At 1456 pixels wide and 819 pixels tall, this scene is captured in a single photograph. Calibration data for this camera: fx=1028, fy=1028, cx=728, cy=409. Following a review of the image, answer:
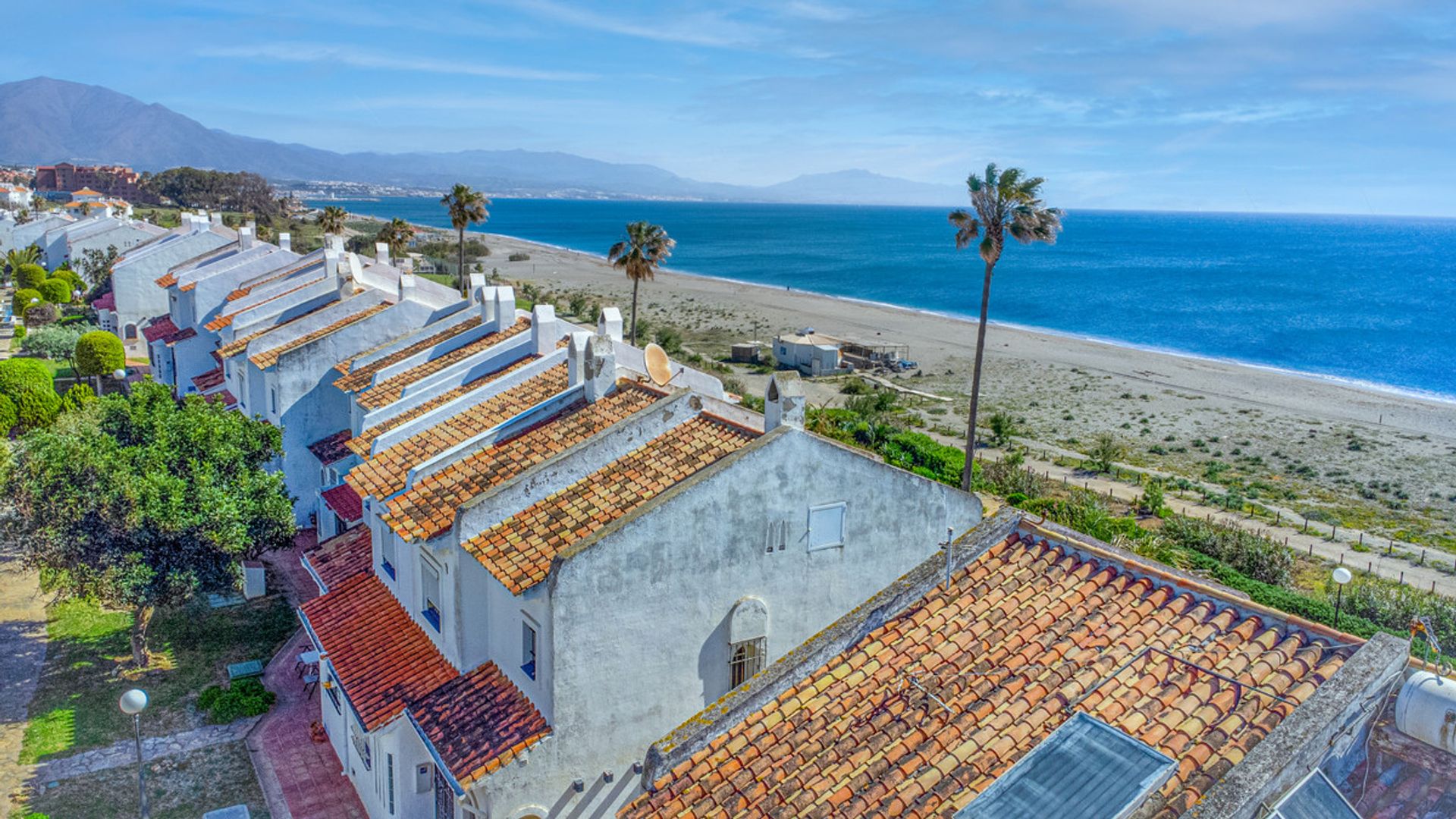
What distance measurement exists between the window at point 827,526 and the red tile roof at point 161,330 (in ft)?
120

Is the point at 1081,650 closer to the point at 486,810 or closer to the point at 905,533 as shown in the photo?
the point at 905,533

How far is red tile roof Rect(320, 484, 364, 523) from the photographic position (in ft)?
80.7

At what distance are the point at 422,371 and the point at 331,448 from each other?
665 centimetres

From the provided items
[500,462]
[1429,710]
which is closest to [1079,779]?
[1429,710]

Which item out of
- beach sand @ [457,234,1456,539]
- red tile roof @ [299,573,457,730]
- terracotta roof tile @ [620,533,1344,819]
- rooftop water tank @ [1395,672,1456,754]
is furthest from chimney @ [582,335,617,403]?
beach sand @ [457,234,1456,539]

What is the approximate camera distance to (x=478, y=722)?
48.9ft

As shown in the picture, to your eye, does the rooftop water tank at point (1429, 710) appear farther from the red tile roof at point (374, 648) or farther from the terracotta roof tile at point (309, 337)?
the terracotta roof tile at point (309, 337)

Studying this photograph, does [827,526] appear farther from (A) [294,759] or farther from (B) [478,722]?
(A) [294,759]

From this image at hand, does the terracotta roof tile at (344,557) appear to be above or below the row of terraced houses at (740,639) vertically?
below

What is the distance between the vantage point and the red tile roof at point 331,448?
2925cm

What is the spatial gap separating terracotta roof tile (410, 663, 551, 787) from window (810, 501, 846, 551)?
478 cm

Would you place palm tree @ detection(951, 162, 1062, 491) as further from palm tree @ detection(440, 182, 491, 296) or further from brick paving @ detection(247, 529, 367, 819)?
palm tree @ detection(440, 182, 491, 296)

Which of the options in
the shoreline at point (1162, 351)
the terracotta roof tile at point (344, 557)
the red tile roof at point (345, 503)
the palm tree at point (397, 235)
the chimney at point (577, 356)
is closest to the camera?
the chimney at point (577, 356)

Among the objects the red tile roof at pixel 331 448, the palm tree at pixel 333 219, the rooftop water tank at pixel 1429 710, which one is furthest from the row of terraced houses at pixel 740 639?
the palm tree at pixel 333 219
